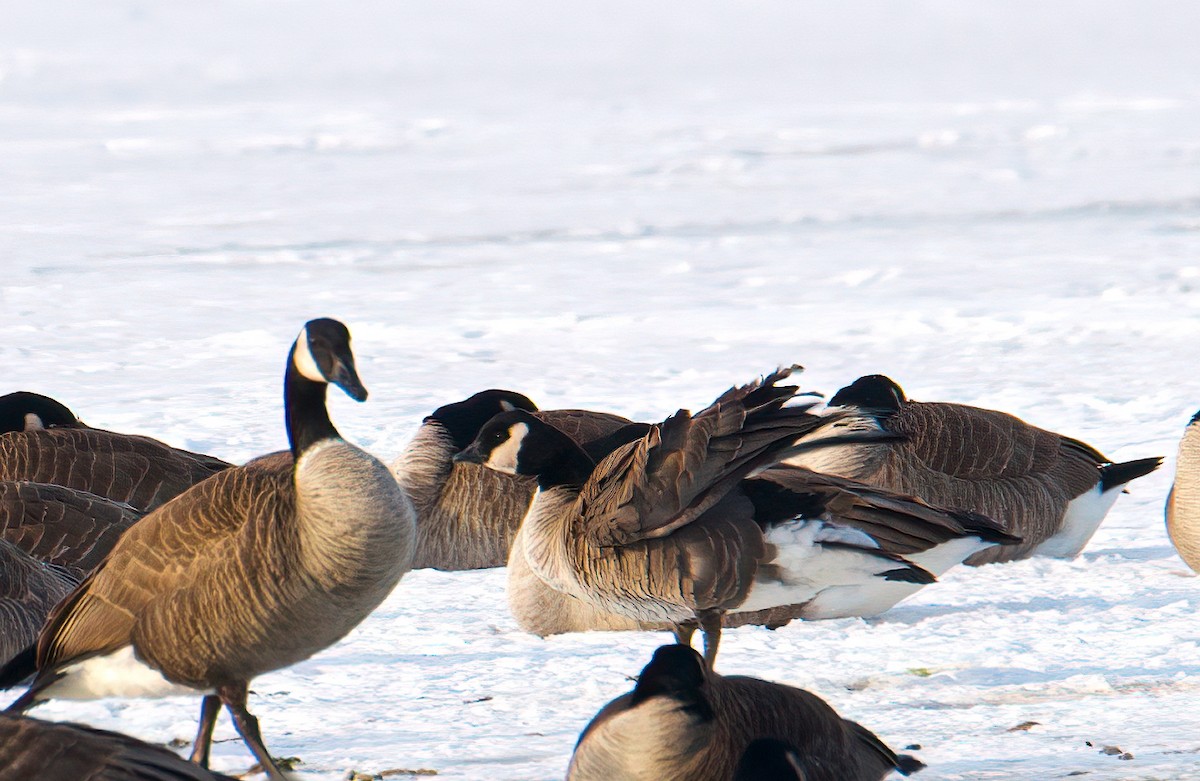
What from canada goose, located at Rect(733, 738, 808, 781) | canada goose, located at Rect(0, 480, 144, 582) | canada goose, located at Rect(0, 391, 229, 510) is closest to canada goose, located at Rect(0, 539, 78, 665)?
canada goose, located at Rect(0, 480, 144, 582)

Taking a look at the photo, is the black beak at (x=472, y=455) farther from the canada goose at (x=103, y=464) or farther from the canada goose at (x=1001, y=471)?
the canada goose at (x=1001, y=471)

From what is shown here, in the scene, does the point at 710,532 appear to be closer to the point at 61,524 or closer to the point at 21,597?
the point at 21,597

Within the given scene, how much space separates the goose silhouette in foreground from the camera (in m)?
4.87

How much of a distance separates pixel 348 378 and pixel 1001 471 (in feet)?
13.4

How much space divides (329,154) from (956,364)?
55.2 ft

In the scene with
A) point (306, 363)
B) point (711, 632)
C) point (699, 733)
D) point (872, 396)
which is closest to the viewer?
point (699, 733)

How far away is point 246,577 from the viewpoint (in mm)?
4062

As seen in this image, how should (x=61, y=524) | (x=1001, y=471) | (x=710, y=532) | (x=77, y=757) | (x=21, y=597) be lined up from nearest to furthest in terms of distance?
(x=77, y=757) < (x=710, y=532) < (x=21, y=597) < (x=61, y=524) < (x=1001, y=471)

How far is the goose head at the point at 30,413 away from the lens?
285 inches

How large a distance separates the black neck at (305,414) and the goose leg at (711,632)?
60.1 inches

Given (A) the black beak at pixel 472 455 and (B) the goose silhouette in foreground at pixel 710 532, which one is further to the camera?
(A) the black beak at pixel 472 455

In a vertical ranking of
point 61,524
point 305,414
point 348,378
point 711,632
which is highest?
point 348,378

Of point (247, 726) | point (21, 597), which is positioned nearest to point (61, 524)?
point (21, 597)

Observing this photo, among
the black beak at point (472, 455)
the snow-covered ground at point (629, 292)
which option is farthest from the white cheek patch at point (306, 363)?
the black beak at point (472, 455)
